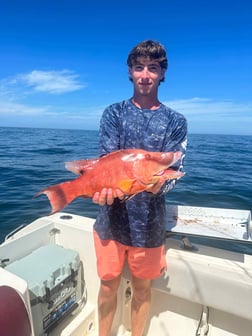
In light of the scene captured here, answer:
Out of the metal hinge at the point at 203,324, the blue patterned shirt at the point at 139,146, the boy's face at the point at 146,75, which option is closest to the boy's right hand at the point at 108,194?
the blue patterned shirt at the point at 139,146

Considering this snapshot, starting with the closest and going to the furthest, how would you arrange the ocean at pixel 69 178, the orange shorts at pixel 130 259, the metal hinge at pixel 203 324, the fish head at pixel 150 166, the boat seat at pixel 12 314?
1. the boat seat at pixel 12 314
2. the fish head at pixel 150 166
3. the orange shorts at pixel 130 259
4. the metal hinge at pixel 203 324
5. the ocean at pixel 69 178

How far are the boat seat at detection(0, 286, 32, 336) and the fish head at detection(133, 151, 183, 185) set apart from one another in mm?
1065

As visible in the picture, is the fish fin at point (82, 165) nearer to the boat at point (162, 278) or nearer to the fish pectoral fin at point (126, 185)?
the fish pectoral fin at point (126, 185)

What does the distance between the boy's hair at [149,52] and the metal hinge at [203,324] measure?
2283 millimetres

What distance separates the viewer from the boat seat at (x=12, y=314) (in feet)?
5.16

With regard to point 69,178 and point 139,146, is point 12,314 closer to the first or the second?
point 139,146

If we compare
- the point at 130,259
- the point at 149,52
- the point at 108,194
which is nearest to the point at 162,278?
the point at 130,259

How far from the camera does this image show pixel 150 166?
178 centimetres

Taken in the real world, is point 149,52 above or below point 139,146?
above

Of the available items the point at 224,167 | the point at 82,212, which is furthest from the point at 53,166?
the point at 224,167

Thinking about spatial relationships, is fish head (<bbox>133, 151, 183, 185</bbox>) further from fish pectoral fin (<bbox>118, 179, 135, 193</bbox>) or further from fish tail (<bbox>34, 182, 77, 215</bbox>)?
fish tail (<bbox>34, 182, 77, 215</bbox>)

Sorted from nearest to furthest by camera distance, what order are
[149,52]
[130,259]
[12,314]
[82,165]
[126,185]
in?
[12,314] < [126,185] < [82,165] < [149,52] < [130,259]

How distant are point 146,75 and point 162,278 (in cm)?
184

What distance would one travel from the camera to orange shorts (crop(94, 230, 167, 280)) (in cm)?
231
